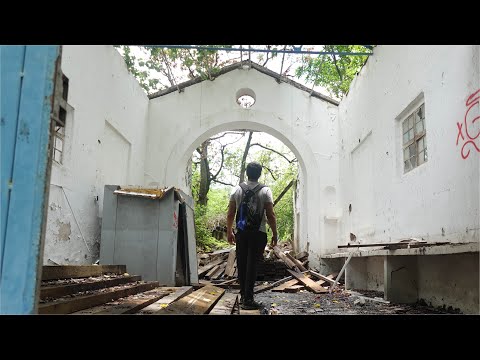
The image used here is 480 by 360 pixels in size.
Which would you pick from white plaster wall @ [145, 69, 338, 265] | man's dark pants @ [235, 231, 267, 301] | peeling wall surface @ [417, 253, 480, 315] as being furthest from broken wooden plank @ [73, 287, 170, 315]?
white plaster wall @ [145, 69, 338, 265]

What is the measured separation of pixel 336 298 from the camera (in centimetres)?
791

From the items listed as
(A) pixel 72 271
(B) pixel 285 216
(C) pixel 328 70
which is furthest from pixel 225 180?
(A) pixel 72 271

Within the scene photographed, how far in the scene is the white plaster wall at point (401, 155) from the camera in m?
4.95

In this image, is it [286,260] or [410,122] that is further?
[286,260]

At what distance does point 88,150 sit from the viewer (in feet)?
26.4

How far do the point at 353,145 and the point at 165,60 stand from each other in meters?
7.02

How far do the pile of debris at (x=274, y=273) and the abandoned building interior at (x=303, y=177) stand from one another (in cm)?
7

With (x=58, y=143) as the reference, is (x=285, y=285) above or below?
below

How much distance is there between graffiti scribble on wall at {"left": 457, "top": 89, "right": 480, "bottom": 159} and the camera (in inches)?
182

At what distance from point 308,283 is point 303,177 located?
407 centimetres

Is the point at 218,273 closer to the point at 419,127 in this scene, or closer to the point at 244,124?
the point at 244,124
